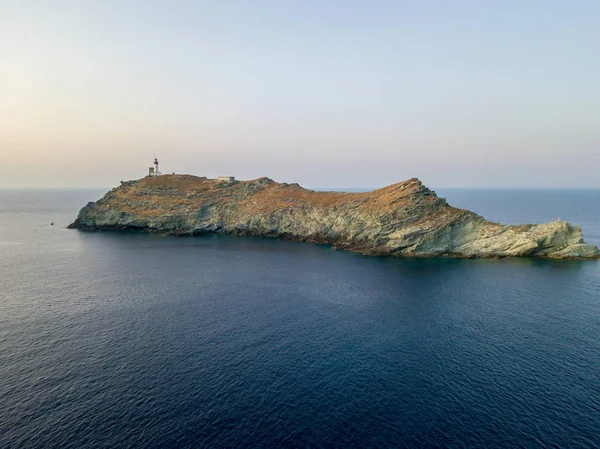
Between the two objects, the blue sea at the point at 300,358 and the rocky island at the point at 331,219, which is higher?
the rocky island at the point at 331,219

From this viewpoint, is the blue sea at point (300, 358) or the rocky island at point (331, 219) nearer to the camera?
the blue sea at point (300, 358)

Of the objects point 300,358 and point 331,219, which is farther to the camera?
point 331,219

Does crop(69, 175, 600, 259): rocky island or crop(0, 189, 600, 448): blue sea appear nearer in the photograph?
crop(0, 189, 600, 448): blue sea

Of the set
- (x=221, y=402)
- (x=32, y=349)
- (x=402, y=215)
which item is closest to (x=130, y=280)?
(x=32, y=349)

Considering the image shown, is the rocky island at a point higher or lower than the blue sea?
higher

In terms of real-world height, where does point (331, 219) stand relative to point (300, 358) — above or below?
above

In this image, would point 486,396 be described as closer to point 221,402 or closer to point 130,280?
point 221,402
